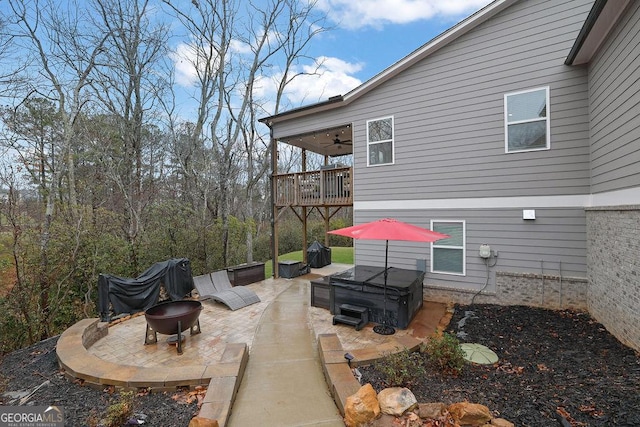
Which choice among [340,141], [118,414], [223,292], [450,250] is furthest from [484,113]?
[118,414]

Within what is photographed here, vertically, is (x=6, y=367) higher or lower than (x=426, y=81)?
lower

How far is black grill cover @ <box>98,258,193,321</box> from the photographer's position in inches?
245

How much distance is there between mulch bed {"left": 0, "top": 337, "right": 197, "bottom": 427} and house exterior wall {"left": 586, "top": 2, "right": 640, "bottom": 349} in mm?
6291

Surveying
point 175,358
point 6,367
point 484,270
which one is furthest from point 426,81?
point 6,367

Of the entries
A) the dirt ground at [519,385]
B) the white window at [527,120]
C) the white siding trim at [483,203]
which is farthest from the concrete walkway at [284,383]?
the white window at [527,120]

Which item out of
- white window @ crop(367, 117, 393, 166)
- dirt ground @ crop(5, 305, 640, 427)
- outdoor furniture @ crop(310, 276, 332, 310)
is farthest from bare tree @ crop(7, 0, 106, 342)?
white window @ crop(367, 117, 393, 166)

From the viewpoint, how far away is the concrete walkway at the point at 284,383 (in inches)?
126

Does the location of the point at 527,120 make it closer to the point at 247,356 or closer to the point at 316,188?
the point at 316,188

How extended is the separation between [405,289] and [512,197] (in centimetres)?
348

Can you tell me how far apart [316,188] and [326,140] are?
98.9 inches

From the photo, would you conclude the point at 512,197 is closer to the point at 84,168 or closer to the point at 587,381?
the point at 587,381

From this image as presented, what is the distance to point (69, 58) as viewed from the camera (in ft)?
30.6

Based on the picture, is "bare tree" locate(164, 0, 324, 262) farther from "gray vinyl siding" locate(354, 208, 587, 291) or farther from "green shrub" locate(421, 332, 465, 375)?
"green shrub" locate(421, 332, 465, 375)

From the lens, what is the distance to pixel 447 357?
3.79 m
